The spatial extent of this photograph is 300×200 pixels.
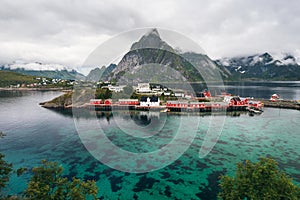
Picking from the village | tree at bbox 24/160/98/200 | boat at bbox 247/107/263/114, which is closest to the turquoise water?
tree at bbox 24/160/98/200

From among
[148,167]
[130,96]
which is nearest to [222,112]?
[130,96]

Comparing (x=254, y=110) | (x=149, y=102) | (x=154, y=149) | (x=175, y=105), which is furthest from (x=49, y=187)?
(x=254, y=110)

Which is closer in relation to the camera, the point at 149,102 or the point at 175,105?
the point at 175,105

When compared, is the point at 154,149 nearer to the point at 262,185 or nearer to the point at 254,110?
the point at 262,185

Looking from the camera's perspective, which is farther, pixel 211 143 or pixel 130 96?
pixel 130 96

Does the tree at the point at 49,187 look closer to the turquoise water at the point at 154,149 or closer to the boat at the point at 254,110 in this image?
the turquoise water at the point at 154,149

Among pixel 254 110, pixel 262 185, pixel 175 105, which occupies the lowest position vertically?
pixel 262 185

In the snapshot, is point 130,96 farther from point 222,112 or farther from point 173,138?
point 173,138
